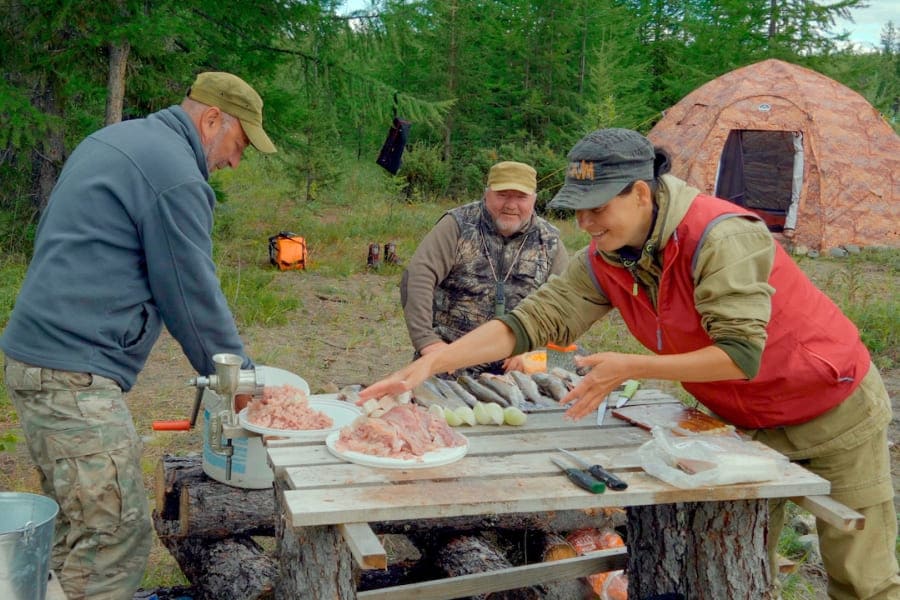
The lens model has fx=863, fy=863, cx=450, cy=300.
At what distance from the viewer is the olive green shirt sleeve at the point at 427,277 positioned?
5398mm

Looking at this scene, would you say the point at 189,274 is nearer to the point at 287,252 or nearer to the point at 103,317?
the point at 103,317

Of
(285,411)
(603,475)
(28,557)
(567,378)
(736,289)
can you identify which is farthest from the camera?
(567,378)

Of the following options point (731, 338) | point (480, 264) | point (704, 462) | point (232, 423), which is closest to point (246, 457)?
point (232, 423)

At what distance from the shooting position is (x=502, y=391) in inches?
147

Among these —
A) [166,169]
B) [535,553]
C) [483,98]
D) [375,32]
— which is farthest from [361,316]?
[483,98]

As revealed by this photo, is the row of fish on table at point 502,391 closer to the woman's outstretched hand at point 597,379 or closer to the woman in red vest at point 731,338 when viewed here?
the woman in red vest at point 731,338

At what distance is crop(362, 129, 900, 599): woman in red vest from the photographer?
293 centimetres

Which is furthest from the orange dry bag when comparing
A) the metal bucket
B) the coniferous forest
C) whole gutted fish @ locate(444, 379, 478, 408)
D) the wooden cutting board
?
the metal bucket

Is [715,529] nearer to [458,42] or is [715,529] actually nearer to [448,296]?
[448,296]

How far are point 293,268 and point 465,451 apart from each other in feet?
30.5

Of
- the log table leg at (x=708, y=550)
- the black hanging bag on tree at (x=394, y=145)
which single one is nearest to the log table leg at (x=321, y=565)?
the log table leg at (x=708, y=550)

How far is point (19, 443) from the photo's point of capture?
605 centimetres

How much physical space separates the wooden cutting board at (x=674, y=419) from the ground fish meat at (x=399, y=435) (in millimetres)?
810

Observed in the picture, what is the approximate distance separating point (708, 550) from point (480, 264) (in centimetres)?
259
